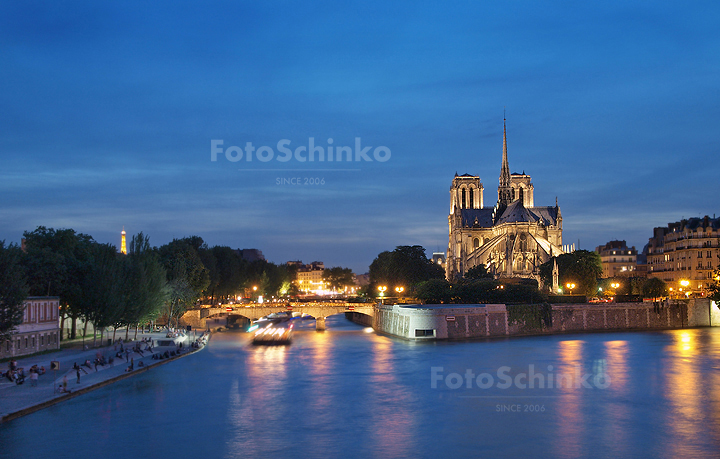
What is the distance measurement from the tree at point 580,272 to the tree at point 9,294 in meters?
73.2

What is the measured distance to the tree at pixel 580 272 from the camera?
310 feet

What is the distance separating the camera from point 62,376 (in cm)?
3788

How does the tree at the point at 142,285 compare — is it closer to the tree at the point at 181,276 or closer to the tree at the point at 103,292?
the tree at the point at 103,292

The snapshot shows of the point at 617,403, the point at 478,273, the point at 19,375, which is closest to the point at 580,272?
the point at 478,273

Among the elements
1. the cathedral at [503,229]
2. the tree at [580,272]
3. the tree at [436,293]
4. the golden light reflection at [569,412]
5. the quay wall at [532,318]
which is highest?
the cathedral at [503,229]

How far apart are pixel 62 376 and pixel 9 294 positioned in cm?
569

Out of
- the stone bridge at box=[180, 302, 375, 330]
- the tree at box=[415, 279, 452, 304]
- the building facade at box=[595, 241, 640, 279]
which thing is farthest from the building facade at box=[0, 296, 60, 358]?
the building facade at box=[595, 241, 640, 279]

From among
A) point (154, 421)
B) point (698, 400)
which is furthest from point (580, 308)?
point (154, 421)

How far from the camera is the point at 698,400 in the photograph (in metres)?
37.0

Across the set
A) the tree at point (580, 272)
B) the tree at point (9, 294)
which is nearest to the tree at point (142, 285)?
the tree at point (9, 294)

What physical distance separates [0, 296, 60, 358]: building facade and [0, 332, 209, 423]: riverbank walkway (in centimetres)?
78

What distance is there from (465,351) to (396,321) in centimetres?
1535

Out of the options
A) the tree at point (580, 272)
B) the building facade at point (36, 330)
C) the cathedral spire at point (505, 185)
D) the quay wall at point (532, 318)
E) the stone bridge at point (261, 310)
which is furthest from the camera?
the cathedral spire at point (505, 185)

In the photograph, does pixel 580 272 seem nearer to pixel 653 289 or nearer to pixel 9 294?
pixel 653 289
